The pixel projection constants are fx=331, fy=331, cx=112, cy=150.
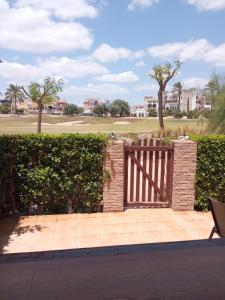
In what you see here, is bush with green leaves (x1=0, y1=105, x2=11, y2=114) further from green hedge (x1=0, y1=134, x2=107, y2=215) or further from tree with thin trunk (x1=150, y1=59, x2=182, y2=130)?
green hedge (x1=0, y1=134, x2=107, y2=215)

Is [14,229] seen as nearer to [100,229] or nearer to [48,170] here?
[48,170]

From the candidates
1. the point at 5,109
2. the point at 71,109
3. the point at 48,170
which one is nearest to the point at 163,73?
the point at 48,170

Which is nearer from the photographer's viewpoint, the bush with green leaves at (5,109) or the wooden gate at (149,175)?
the wooden gate at (149,175)

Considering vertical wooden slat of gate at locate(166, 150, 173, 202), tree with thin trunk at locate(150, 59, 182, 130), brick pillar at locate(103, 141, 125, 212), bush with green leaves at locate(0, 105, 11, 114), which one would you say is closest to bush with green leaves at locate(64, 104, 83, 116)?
bush with green leaves at locate(0, 105, 11, 114)

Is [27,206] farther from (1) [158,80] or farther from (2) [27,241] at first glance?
(1) [158,80]

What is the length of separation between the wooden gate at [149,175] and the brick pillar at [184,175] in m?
0.14

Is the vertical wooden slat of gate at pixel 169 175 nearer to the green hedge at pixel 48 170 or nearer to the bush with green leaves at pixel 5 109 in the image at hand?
the green hedge at pixel 48 170

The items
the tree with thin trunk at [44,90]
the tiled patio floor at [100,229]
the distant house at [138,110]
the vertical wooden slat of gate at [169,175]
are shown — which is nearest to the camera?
the tiled patio floor at [100,229]

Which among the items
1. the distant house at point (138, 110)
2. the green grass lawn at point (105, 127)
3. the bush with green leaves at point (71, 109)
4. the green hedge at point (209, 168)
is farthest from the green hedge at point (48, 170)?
the distant house at point (138, 110)

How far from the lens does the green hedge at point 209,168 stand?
7.19 m

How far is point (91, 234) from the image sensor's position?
5902 millimetres

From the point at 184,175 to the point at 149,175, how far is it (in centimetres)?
76

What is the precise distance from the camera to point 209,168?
285 inches

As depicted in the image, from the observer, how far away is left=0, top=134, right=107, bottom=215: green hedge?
6676 mm
